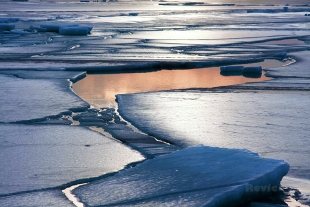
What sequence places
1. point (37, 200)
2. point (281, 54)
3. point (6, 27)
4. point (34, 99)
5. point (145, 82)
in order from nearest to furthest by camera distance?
point (37, 200)
point (34, 99)
point (145, 82)
point (281, 54)
point (6, 27)

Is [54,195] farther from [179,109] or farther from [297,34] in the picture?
[297,34]

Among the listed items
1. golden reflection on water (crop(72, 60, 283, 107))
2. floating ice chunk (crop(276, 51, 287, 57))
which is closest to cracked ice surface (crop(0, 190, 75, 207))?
golden reflection on water (crop(72, 60, 283, 107))

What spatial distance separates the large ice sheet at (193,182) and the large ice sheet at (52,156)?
23 centimetres


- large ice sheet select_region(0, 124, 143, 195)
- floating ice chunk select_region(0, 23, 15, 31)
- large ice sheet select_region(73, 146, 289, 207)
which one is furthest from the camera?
floating ice chunk select_region(0, 23, 15, 31)

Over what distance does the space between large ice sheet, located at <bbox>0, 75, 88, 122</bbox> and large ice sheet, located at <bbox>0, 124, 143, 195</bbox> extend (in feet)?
1.66

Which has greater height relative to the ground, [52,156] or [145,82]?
[52,156]

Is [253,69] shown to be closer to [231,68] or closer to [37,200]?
[231,68]

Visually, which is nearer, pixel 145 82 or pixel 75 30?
pixel 145 82

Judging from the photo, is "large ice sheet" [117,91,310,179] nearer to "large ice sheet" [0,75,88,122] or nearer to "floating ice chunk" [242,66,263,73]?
"large ice sheet" [0,75,88,122]

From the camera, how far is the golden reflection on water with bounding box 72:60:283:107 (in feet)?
22.1

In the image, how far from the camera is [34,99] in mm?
5910

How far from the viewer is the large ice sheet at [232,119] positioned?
13.7ft

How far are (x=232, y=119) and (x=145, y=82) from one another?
109 inches

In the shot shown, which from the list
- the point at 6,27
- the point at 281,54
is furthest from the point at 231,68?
the point at 6,27
